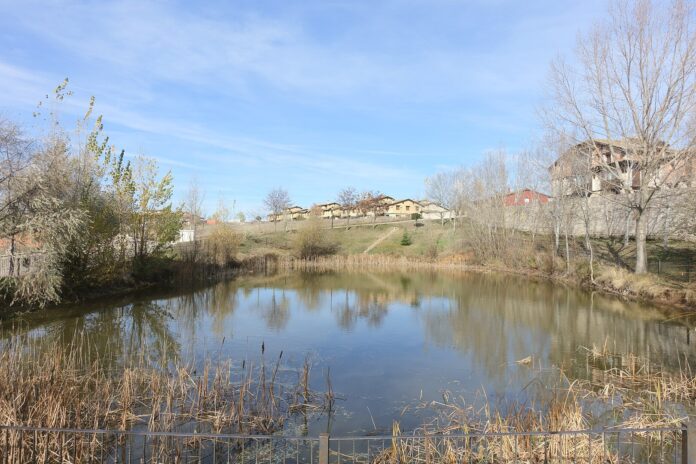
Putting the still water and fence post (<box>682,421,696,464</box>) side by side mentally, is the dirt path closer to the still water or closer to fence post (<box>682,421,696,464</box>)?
the still water

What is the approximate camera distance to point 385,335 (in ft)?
52.3

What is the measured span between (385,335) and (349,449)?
8838 mm

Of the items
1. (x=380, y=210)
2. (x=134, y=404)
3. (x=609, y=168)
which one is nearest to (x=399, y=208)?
(x=380, y=210)

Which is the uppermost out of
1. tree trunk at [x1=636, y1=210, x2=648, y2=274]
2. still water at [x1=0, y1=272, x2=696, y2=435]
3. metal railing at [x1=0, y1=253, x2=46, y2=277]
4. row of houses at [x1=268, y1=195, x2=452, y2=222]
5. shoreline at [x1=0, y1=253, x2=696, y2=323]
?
row of houses at [x1=268, y1=195, x2=452, y2=222]

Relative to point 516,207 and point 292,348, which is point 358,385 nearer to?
point 292,348

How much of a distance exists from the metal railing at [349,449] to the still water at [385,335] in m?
1.08

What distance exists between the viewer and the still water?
33.4ft

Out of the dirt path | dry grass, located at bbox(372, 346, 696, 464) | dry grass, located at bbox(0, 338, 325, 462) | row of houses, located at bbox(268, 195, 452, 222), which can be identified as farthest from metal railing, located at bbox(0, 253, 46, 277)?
the dirt path

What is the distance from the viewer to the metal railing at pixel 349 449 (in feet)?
18.2

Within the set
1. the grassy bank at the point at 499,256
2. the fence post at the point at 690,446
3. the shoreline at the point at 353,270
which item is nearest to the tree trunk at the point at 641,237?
the grassy bank at the point at 499,256

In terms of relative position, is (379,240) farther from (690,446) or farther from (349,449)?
(690,446)

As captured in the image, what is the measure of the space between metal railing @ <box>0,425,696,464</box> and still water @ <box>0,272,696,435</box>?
108 cm

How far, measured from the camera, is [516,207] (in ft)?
139

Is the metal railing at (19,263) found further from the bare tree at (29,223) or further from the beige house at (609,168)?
the beige house at (609,168)
